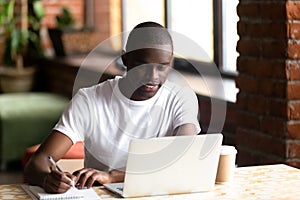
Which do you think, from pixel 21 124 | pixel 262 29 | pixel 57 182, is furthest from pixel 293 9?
pixel 21 124

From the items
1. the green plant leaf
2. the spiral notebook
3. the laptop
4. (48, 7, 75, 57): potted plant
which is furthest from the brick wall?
the green plant leaf

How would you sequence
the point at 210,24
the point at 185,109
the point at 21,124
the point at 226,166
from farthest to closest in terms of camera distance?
the point at 21,124 → the point at 210,24 → the point at 185,109 → the point at 226,166

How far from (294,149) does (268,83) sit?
295 mm

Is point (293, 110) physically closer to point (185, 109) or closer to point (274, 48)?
point (274, 48)

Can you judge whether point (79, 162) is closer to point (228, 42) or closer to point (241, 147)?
point (241, 147)

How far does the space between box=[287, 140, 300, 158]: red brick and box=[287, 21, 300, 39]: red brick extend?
16.6 inches

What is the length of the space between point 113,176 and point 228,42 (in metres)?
2.06

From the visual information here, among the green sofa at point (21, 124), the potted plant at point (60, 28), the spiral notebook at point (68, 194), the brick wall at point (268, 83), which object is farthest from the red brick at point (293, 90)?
the potted plant at point (60, 28)

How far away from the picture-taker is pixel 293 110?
2926 mm

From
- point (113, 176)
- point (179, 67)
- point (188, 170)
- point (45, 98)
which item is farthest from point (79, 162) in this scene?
point (45, 98)

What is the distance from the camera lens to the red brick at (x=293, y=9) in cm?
289

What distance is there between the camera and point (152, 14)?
514 cm

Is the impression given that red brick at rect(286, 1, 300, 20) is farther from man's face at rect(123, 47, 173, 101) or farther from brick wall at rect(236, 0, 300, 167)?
man's face at rect(123, 47, 173, 101)

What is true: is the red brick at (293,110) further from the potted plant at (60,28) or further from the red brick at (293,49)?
the potted plant at (60,28)
